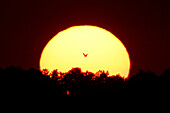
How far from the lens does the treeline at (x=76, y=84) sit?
1584 centimetres

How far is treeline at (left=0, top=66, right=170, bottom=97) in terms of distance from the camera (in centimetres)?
1584

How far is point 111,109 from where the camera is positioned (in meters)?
15.5

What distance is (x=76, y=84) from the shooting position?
1716cm

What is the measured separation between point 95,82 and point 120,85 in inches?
56.9

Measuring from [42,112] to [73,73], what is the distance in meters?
3.72

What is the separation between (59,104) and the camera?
15.6 meters
